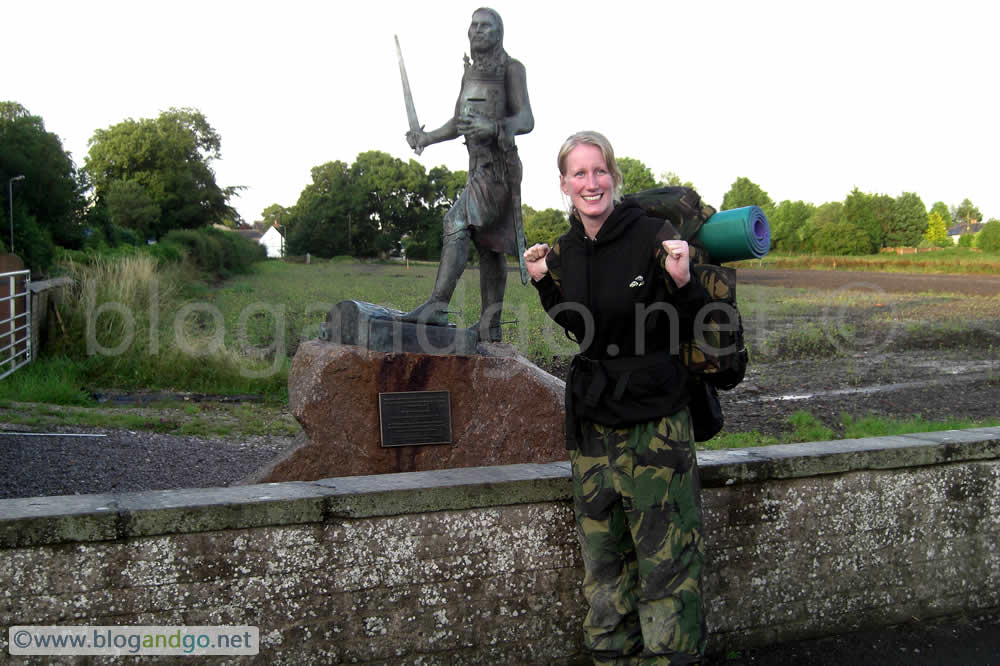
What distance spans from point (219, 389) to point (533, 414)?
633 centimetres

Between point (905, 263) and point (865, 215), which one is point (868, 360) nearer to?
point (905, 263)

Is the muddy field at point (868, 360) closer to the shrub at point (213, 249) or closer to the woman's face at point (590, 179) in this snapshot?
the woman's face at point (590, 179)

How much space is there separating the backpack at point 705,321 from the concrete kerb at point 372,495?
0.67 metres

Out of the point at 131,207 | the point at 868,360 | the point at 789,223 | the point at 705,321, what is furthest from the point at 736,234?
the point at 789,223

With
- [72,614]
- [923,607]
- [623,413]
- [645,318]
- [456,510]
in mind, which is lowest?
[923,607]

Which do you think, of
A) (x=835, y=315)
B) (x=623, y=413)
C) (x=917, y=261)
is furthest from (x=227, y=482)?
(x=917, y=261)

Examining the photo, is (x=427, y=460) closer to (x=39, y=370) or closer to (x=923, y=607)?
(x=923, y=607)

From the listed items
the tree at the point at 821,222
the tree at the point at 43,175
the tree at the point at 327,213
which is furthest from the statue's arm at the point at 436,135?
the tree at the point at 821,222

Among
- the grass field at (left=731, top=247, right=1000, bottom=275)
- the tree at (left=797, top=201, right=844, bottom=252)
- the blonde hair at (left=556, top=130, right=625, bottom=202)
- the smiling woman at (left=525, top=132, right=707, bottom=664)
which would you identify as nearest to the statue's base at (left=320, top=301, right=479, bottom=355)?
the smiling woman at (left=525, top=132, right=707, bottom=664)

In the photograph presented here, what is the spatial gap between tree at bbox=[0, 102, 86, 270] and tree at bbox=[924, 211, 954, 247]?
56581mm

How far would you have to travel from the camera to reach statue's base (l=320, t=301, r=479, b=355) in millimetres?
4805

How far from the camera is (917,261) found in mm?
43562

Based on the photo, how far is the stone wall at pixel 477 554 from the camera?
2904mm

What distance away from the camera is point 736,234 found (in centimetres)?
282
